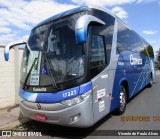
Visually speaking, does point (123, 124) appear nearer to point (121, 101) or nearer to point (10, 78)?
point (121, 101)

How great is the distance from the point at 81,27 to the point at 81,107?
1.75 metres

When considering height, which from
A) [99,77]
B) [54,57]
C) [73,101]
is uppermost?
[54,57]

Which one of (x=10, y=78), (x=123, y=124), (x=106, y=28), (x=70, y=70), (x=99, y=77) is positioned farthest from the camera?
(x=10, y=78)

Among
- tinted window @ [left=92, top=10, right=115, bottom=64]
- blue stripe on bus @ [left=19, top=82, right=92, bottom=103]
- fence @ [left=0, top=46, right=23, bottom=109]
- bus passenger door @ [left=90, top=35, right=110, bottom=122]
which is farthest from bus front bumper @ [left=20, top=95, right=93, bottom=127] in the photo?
fence @ [left=0, top=46, right=23, bottom=109]

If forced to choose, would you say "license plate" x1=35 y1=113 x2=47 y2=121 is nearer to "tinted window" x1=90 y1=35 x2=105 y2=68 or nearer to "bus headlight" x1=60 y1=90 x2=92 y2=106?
"bus headlight" x1=60 y1=90 x2=92 y2=106

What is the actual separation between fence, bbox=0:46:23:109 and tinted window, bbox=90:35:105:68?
14.2ft

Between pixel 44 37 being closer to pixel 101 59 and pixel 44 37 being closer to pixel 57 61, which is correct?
pixel 57 61

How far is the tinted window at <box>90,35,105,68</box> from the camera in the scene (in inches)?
216

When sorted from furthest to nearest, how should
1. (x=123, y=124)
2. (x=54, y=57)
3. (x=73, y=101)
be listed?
(x=123, y=124) → (x=54, y=57) → (x=73, y=101)

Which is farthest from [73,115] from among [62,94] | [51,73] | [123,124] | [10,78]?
[10,78]

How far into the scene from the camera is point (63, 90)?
16.6 feet

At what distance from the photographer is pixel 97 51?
5742mm

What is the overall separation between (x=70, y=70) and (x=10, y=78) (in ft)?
15.3

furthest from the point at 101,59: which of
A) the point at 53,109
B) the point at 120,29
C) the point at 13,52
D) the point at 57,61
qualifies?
the point at 13,52
